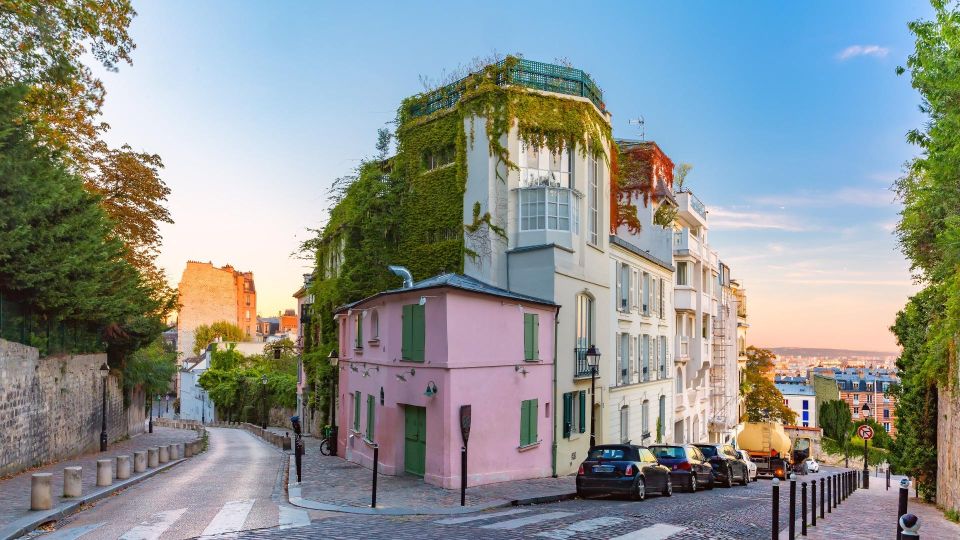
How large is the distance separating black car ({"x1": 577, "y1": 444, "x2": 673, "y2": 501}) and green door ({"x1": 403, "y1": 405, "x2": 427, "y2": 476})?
397 centimetres

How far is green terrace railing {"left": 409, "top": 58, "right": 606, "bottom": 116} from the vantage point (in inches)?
1012

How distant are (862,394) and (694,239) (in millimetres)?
144441

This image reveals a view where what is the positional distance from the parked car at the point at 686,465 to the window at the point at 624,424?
797 centimetres

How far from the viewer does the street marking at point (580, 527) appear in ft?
36.8

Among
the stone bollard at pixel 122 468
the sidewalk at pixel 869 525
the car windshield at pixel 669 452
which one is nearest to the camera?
the sidewalk at pixel 869 525

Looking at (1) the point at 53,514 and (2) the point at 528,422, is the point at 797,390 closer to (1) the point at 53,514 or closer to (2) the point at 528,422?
(2) the point at 528,422

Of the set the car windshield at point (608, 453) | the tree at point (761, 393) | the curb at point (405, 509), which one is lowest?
the tree at point (761, 393)

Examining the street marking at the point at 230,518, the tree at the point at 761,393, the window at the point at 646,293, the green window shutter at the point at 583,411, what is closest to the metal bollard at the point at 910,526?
the street marking at the point at 230,518

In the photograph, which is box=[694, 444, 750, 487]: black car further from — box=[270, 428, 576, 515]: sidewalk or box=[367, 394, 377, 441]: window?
box=[367, 394, 377, 441]: window

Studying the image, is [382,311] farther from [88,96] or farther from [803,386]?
[803,386]

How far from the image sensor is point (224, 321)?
101m

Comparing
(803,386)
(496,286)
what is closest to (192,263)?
(496,286)

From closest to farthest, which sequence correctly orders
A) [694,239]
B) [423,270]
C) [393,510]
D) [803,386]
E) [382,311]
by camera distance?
1. [393,510]
2. [382,311]
3. [423,270]
4. [694,239]
5. [803,386]

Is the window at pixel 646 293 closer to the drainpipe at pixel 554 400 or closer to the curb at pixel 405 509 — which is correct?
the drainpipe at pixel 554 400
